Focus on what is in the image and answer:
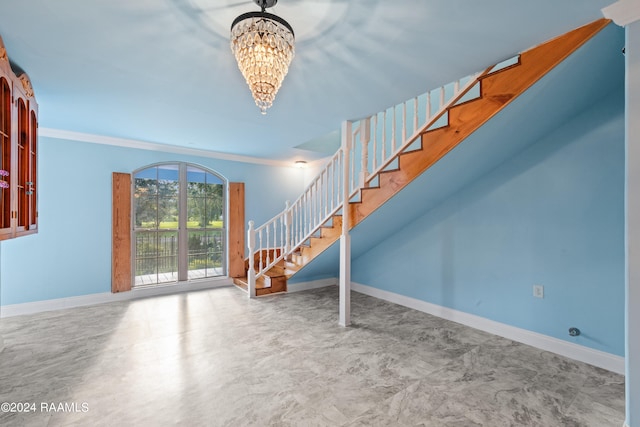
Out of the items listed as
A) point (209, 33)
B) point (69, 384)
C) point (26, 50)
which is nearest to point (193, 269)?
point (69, 384)

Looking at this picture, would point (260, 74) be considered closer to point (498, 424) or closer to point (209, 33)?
point (209, 33)

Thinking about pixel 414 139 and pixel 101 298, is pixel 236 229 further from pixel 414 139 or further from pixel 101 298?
pixel 414 139

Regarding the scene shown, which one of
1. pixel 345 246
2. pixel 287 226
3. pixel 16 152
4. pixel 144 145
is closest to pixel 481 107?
pixel 345 246

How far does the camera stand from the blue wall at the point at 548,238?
8.16ft

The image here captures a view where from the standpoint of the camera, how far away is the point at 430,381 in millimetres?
2279

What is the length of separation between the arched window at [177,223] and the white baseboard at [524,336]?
330cm

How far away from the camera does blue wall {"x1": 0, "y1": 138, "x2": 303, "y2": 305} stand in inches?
149

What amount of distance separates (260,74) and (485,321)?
343 cm

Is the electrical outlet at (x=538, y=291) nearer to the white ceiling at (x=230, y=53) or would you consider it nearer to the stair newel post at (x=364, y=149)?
the stair newel post at (x=364, y=149)

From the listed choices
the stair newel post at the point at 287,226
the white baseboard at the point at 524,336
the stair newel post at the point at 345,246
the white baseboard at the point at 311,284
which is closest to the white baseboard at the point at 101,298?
the white baseboard at the point at 311,284

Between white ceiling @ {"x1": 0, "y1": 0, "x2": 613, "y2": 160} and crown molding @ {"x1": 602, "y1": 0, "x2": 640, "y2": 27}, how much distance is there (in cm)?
8

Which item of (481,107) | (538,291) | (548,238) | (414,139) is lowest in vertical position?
(538,291)

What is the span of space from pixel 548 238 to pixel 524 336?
3.39 feet

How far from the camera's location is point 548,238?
9.36 feet
